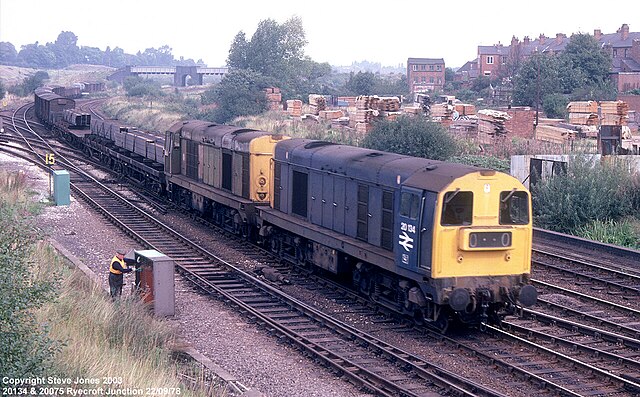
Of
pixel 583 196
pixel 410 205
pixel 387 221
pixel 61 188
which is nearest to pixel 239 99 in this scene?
pixel 61 188

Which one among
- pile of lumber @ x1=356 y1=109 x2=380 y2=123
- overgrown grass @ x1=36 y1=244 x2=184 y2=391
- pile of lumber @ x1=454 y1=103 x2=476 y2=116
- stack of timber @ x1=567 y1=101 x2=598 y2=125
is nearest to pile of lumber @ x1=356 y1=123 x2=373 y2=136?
pile of lumber @ x1=356 y1=109 x2=380 y2=123

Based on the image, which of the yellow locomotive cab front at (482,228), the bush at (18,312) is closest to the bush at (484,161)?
the yellow locomotive cab front at (482,228)

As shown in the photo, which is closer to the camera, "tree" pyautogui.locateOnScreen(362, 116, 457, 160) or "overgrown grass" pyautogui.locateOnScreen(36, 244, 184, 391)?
"overgrown grass" pyautogui.locateOnScreen(36, 244, 184, 391)

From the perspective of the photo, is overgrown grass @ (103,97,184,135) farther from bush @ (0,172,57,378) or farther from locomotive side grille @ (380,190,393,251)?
bush @ (0,172,57,378)

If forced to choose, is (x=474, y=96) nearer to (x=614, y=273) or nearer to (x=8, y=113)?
(x=8, y=113)

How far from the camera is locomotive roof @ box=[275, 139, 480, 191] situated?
12.9 meters

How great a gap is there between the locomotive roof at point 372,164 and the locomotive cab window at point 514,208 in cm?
68

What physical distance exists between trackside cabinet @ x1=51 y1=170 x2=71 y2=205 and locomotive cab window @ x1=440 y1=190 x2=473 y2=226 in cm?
1753

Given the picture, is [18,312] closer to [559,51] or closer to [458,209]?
[458,209]

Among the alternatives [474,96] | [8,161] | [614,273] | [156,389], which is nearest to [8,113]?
[8,161]

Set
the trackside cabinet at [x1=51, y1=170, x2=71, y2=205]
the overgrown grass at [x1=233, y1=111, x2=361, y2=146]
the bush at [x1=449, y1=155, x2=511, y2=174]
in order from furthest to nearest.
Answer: the overgrown grass at [x1=233, y1=111, x2=361, y2=146], the bush at [x1=449, y1=155, x2=511, y2=174], the trackside cabinet at [x1=51, y1=170, x2=71, y2=205]

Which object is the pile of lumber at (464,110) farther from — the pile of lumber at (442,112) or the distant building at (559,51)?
the distant building at (559,51)

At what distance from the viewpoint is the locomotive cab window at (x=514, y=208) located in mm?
12797

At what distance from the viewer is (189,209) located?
26.0 metres
